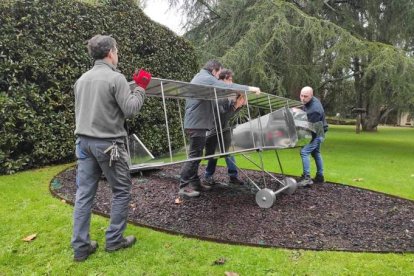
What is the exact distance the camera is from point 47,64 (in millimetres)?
6777

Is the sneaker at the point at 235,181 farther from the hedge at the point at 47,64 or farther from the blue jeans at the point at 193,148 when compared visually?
the hedge at the point at 47,64

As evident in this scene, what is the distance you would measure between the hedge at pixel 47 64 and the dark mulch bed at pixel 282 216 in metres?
1.01

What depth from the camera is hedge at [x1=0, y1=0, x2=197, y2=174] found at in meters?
6.30

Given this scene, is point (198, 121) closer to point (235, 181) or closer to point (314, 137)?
point (235, 181)

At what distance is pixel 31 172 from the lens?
259 inches

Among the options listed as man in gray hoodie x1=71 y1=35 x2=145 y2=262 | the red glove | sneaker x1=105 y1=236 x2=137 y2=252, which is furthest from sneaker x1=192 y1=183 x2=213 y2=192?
the red glove

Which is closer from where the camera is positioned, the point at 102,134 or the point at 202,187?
the point at 102,134

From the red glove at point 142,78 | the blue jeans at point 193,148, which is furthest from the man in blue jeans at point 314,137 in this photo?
the red glove at point 142,78

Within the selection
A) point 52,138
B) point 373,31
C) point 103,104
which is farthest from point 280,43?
point 103,104

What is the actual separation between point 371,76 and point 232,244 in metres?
10.0

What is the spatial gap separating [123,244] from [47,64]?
4.50 m

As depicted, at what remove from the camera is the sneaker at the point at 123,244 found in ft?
11.5

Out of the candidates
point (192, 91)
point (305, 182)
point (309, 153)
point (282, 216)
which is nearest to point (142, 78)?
point (192, 91)

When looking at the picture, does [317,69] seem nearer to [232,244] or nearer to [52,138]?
[52,138]
